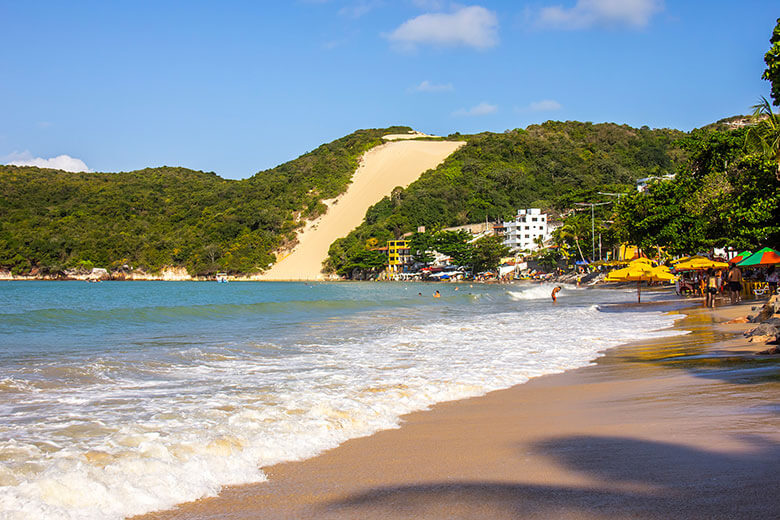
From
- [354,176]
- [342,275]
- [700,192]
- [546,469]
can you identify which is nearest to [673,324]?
[546,469]

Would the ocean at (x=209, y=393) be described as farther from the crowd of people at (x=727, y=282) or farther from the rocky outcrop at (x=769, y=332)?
the crowd of people at (x=727, y=282)

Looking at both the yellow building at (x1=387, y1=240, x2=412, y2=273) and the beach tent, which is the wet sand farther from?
the yellow building at (x1=387, y1=240, x2=412, y2=273)

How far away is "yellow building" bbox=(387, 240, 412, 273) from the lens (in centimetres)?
11050

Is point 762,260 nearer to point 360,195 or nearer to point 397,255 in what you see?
point 397,255

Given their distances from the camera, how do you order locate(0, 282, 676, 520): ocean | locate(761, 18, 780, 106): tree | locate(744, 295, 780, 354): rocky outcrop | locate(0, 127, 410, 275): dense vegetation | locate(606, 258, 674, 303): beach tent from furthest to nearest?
locate(0, 127, 410, 275): dense vegetation < locate(606, 258, 674, 303): beach tent < locate(761, 18, 780, 106): tree < locate(744, 295, 780, 354): rocky outcrop < locate(0, 282, 676, 520): ocean

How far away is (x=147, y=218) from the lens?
12550 centimetres

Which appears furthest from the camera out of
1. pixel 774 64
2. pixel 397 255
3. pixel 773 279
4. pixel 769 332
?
pixel 397 255

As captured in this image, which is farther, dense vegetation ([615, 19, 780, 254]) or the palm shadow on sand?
dense vegetation ([615, 19, 780, 254])

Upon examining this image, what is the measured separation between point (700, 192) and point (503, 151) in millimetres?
114763

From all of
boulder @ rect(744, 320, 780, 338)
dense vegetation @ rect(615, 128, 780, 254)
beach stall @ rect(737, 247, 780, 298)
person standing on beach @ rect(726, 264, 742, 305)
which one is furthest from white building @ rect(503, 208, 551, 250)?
boulder @ rect(744, 320, 780, 338)

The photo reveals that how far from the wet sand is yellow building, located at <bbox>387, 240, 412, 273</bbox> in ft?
338

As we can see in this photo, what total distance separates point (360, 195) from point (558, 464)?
154m

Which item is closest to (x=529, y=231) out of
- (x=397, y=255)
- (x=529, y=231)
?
(x=529, y=231)

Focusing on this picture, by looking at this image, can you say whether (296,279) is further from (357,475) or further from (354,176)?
(357,475)
